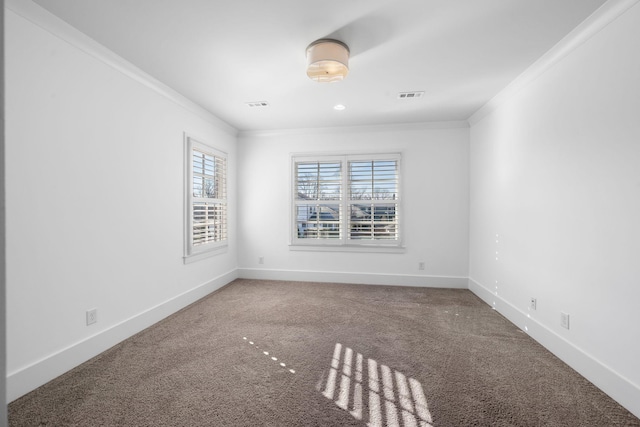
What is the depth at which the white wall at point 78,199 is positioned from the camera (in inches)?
77.9

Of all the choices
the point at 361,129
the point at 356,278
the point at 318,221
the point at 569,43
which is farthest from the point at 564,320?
the point at 361,129

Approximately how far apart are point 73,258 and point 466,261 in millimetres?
4751

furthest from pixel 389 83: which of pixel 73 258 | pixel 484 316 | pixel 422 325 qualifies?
pixel 73 258

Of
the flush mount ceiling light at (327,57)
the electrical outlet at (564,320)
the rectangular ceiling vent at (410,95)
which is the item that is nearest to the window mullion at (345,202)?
the rectangular ceiling vent at (410,95)

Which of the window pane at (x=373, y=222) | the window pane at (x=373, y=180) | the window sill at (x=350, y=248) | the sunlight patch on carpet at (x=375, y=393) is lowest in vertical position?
the sunlight patch on carpet at (x=375, y=393)

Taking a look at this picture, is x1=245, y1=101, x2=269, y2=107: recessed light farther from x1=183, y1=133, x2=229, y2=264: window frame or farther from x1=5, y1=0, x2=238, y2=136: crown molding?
x1=183, y1=133, x2=229, y2=264: window frame

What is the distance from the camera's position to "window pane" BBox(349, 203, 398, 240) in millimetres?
4848

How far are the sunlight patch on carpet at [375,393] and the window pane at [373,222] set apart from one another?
2.61 m

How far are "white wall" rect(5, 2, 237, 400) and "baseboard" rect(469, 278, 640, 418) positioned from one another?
378 centimetres

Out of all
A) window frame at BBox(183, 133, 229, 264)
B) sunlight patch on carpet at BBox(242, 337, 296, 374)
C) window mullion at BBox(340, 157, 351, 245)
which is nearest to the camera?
sunlight patch on carpet at BBox(242, 337, 296, 374)

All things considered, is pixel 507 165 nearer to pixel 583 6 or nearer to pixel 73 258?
pixel 583 6

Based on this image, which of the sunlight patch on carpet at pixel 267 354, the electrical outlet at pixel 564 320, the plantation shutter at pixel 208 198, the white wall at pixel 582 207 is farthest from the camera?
the plantation shutter at pixel 208 198

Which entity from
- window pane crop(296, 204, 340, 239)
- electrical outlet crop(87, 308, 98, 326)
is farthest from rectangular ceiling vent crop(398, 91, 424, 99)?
electrical outlet crop(87, 308, 98, 326)

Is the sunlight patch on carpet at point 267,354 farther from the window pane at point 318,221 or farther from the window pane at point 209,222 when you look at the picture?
the window pane at point 318,221
